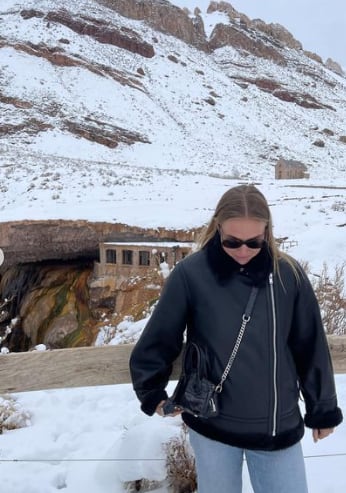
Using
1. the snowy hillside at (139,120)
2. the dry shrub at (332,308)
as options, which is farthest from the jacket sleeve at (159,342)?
the snowy hillside at (139,120)

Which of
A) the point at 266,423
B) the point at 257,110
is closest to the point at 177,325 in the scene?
the point at 266,423

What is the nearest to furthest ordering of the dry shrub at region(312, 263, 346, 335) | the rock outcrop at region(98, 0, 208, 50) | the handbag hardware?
the handbag hardware
the dry shrub at region(312, 263, 346, 335)
the rock outcrop at region(98, 0, 208, 50)

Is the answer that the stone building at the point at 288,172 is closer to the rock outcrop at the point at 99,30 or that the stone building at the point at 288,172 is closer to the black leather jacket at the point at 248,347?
the black leather jacket at the point at 248,347

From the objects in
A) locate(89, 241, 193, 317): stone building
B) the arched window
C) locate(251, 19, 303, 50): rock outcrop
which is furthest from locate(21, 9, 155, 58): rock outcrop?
locate(89, 241, 193, 317): stone building

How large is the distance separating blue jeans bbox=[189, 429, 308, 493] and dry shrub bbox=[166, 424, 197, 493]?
68 cm

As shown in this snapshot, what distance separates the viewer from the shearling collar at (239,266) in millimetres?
1779

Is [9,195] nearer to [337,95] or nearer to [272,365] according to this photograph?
[272,365]

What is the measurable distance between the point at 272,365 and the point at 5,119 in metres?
36.6

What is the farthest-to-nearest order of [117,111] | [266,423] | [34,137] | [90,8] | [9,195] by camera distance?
[90,8]
[117,111]
[34,137]
[9,195]
[266,423]

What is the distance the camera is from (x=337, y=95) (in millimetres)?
62531

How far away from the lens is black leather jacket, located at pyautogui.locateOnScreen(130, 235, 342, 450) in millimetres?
1730

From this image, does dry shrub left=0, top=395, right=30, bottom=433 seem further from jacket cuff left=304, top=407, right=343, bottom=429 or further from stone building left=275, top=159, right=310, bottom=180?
stone building left=275, top=159, right=310, bottom=180

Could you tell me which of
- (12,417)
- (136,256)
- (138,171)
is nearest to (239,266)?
(12,417)

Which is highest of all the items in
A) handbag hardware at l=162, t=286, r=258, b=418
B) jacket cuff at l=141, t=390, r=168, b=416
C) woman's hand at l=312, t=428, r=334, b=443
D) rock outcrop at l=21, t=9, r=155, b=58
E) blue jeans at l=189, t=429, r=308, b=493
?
rock outcrop at l=21, t=9, r=155, b=58
